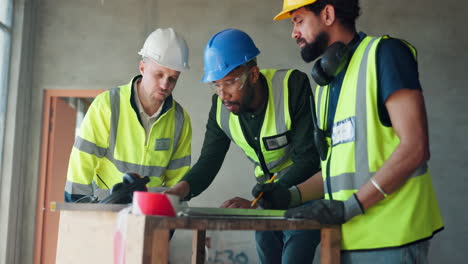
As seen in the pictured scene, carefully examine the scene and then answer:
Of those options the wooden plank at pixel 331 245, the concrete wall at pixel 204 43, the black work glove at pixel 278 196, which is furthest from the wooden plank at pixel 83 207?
the concrete wall at pixel 204 43

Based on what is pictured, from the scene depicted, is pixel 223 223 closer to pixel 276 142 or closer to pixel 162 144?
pixel 276 142

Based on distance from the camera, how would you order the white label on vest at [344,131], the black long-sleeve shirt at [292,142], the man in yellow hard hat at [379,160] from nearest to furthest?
the man in yellow hard hat at [379,160] → the white label on vest at [344,131] → the black long-sleeve shirt at [292,142]

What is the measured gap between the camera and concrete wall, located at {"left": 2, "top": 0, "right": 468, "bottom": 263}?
5.30 meters

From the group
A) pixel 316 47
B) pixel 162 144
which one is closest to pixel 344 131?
pixel 316 47

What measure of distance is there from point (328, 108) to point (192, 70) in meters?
3.73

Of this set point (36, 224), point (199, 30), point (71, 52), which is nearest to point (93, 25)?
point (71, 52)

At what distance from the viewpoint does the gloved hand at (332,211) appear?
1617mm

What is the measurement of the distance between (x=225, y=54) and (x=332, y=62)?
84cm

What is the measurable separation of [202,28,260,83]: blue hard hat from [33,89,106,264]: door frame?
A: 3.22 metres

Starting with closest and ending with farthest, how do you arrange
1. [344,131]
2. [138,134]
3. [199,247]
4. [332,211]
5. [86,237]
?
[332,211]
[344,131]
[86,237]
[199,247]
[138,134]

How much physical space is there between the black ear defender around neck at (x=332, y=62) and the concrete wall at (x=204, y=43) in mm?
3536

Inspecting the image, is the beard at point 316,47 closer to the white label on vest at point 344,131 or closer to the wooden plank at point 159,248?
the white label on vest at point 344,131

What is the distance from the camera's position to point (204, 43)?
5.55 m

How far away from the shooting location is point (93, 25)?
565cm
